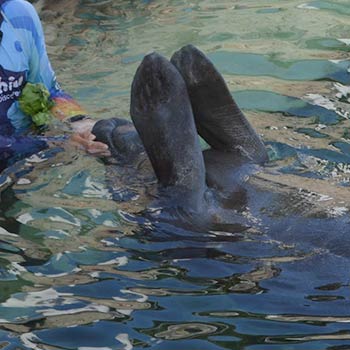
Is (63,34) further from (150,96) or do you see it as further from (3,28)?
(150,96)

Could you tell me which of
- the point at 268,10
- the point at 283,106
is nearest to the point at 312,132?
the point at 283,106

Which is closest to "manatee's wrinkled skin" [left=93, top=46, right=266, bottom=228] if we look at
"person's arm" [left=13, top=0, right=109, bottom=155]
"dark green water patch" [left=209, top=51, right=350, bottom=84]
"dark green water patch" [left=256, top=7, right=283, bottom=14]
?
"person's arm" [left=13, top=0, right=109, bottom=155]

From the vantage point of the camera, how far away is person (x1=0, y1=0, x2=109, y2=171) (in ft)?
16.9

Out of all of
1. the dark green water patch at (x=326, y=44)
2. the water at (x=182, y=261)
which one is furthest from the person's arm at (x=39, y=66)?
the dark green water patch at (x=326, y=44)

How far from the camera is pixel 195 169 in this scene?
4.09 metres

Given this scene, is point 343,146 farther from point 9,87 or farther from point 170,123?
point 9,87

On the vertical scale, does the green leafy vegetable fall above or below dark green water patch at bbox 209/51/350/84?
above

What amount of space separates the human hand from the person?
0.12 m

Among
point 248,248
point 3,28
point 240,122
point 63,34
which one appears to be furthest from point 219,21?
point 248,248

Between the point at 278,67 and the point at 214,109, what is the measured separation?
320cm

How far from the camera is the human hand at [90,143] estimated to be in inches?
185

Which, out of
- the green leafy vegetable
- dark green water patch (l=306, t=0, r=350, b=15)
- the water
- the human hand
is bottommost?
the water

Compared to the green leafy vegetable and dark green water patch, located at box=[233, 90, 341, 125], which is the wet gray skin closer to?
the green leafy vegetable

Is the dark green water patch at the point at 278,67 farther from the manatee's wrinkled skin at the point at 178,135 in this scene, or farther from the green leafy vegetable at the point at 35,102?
the manatee's wrinkled skin at the point at 178,135
